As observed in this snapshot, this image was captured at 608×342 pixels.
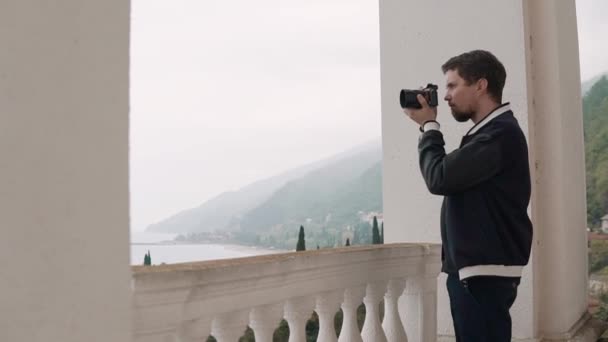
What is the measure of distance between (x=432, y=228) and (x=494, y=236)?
4.11ft

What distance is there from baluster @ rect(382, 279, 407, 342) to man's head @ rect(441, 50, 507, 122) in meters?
0.63

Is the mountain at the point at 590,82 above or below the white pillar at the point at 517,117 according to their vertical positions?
above

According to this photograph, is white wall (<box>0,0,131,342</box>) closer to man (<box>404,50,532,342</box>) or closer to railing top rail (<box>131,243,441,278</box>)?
railing top rail (<box>131,243,441,278</box>)

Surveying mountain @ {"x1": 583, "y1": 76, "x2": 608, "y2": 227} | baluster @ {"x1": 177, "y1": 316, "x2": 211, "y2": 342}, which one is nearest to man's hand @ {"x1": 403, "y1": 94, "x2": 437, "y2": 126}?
baluster @ {"x1": 177, "y1": 316, "x2": 211, "y2": 342}

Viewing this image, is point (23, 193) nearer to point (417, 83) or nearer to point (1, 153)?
point (1, 153)

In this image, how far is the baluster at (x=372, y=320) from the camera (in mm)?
2186

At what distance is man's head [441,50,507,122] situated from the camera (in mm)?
2160

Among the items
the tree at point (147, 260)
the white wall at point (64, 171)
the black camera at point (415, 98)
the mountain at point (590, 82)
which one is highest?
the mountain at point (590, 82)

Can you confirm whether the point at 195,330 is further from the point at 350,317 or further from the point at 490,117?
the point at 490,117

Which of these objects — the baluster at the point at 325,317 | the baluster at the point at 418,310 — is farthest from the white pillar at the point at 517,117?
the baluster at the point at 325,317

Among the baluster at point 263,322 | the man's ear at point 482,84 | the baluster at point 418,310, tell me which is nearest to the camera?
the baluster at point 263,322

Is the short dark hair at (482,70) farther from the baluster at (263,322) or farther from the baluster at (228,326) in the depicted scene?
the baluster at (228,326)

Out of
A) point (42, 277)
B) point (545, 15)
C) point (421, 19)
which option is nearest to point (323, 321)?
point (42, 277)

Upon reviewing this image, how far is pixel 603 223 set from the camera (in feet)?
14.8
